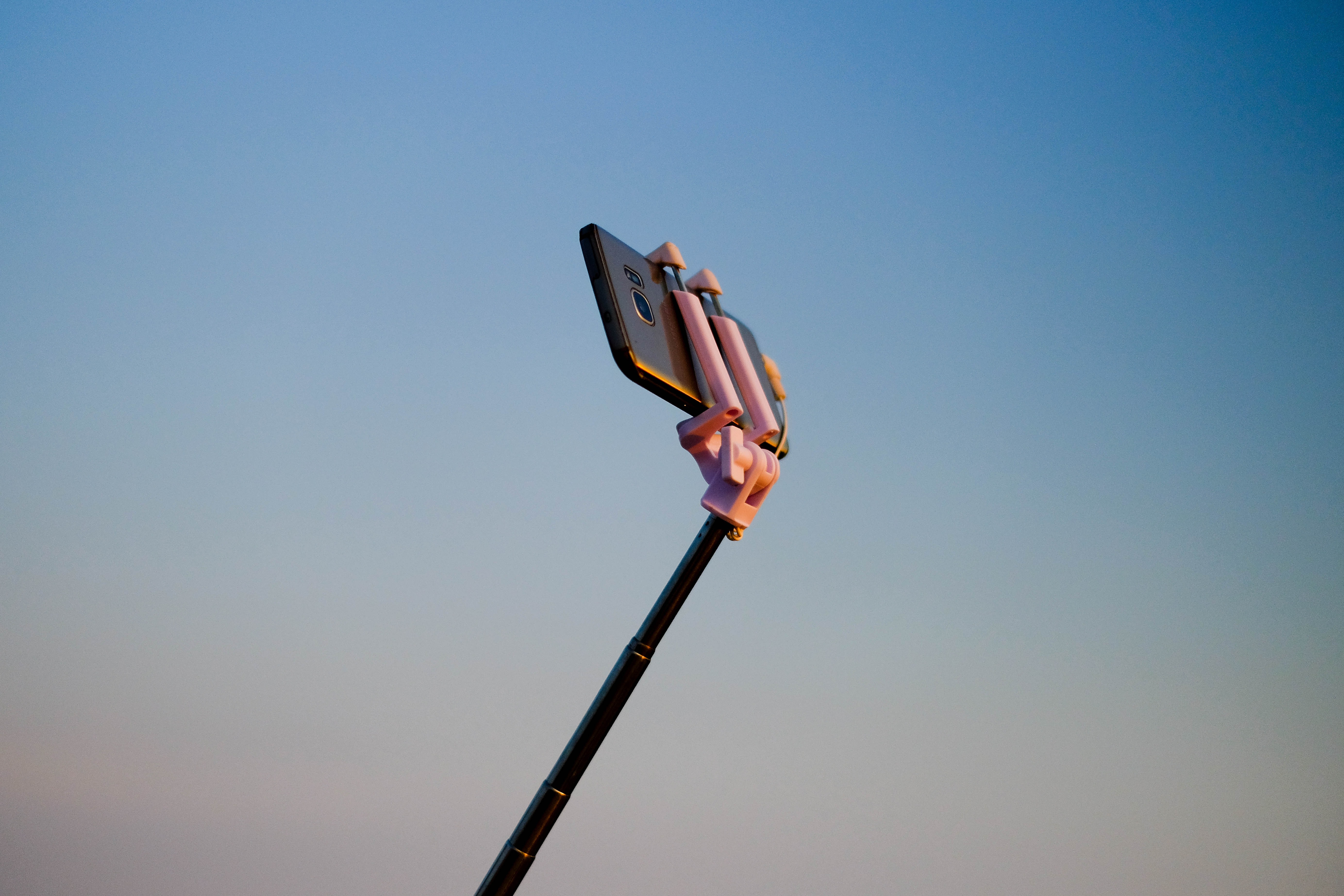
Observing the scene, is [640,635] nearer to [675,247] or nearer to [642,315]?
[642,315]

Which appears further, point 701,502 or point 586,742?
point 701,502

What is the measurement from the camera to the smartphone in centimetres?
211

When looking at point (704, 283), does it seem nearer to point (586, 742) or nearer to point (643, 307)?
point (643, 307)

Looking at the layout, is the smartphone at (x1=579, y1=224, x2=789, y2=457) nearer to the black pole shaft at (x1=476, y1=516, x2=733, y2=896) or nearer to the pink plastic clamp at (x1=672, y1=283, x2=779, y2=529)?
the pink plastic clamp at (x1=672, y1=283, x2=779, y2=529)

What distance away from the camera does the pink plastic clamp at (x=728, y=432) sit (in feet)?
7.27

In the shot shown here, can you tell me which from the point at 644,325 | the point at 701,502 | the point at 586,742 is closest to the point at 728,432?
the point at 701,502

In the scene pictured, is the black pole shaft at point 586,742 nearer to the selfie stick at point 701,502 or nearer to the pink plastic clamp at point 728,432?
the selfie stick at point 701,502

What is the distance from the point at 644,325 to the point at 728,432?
272 mm

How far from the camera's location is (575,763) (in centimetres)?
206

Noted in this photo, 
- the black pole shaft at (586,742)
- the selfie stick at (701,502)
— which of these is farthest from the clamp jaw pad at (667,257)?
the black pole shaft at (586,742)

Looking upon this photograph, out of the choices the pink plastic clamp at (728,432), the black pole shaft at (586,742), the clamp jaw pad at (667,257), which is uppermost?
the clamp jaw pad at (667,257)

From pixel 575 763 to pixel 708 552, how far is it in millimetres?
480

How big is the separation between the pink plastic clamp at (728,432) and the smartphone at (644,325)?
2cm

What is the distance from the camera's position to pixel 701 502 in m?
2.26
